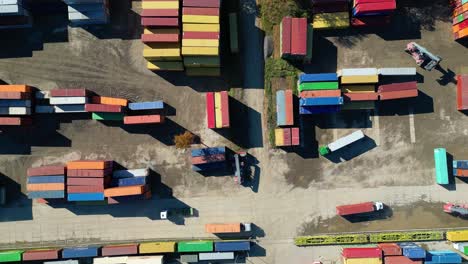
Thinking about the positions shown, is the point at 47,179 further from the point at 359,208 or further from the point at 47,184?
the point at 359,208

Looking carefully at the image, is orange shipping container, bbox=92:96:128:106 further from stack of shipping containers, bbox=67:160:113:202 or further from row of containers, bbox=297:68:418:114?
row of containers, bbox=297:68:418:114

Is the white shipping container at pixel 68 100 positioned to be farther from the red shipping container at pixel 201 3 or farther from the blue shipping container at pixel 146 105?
the red shipping container at pixel 201 3

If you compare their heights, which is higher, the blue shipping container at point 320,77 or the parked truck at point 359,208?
the blue shipping container at point 320,77

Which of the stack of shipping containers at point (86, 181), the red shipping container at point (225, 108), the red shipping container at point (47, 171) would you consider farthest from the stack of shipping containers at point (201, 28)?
the red shipping container at point (47, 171)

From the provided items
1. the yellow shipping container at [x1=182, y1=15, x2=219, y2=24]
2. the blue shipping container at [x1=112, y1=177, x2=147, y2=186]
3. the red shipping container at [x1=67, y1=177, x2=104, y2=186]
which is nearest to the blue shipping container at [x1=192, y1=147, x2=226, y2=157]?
the blue shipping container at [x1=112, y1=177, x2=147, y2=186]

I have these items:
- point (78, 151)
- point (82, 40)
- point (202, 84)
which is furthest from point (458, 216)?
point (82, 40)

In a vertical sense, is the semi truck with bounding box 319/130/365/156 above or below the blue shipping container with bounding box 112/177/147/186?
above
